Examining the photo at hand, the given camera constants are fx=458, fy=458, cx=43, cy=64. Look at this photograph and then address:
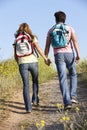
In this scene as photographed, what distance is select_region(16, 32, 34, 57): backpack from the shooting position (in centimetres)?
857

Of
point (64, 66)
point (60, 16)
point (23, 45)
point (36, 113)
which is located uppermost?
point (60, 16)

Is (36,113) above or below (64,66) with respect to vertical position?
below

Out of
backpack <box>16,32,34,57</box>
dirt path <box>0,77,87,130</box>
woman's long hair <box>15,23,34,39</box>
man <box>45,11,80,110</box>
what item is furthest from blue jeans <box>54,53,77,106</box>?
woman's long hair <box>15,23,34,39</box>

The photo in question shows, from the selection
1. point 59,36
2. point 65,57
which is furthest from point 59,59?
point 59,36

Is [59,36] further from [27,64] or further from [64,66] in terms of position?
[27,64]

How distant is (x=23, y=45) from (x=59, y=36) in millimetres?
705

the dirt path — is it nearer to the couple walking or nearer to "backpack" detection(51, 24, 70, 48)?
the couple walking

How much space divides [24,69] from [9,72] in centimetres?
541

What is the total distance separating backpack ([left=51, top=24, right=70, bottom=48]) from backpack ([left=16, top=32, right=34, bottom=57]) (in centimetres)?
46

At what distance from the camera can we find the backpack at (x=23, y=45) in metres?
8.57

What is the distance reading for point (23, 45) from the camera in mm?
8570

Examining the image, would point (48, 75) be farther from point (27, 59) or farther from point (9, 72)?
point (27, 59)

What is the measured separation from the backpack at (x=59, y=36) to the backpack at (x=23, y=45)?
462 millimetres

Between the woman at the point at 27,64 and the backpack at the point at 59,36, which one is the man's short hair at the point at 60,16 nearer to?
the backpack at the point at 59,36
